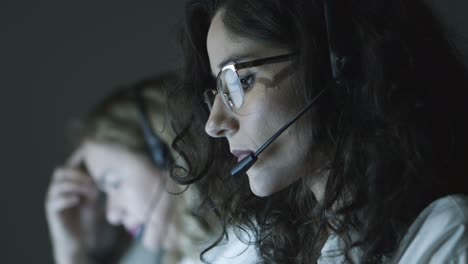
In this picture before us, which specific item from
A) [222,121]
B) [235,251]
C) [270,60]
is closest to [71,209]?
[235,251]

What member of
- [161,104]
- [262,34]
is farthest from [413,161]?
[161,104]

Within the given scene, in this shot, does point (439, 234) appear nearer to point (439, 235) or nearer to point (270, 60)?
point (439, 235)

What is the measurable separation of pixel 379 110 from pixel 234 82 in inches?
9.1

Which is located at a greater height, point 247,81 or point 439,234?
point 247,81

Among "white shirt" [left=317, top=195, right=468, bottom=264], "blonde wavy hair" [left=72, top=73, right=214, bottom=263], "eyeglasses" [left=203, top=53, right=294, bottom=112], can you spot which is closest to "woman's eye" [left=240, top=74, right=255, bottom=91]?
"eyeglasses" [left=203, top=53, right=294, bottom=112]

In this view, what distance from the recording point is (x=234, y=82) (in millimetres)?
1064

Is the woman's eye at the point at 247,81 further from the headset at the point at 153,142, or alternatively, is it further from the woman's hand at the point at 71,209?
the woman's hand at the point at 71,209

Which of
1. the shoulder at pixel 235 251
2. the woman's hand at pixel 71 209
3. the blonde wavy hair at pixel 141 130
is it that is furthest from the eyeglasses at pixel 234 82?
the woman's hand at pixel 71 209

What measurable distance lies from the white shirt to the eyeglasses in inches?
12.1

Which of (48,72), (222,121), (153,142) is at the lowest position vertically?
(153,142)

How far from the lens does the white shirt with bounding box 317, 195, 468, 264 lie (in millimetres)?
896

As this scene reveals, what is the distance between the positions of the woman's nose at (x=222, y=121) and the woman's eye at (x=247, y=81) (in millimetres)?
52

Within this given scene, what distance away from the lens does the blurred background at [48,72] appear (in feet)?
7.32

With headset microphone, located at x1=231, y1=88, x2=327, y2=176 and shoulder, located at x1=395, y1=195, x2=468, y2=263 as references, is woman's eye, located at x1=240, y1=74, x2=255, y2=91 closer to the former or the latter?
headset microphone, located at x1=231, y1=88, x2=327, y2=176
